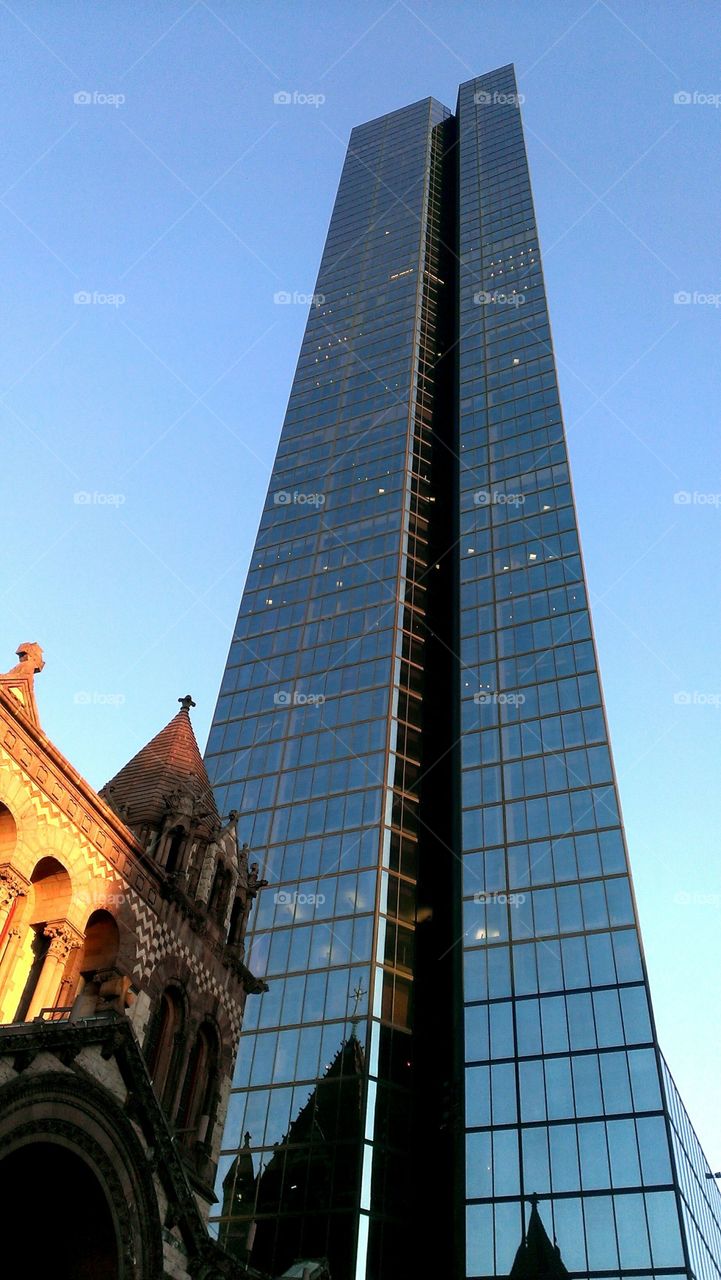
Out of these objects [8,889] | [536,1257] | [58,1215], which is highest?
[536,1257]

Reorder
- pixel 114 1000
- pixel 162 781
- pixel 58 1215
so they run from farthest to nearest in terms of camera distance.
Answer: pixel 162 781
pixel 114 1000
pixel 58 1215

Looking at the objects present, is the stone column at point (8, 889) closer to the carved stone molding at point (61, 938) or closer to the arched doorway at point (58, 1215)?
the carved stone molding at point (61, 938)

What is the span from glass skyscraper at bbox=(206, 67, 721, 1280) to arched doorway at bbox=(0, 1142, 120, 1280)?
2132 cm

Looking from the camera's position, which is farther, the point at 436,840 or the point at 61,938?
the point at 436,840

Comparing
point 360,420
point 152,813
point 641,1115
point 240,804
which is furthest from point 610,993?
point 360,420

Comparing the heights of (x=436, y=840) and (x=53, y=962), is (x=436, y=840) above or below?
above

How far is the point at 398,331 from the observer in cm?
10094

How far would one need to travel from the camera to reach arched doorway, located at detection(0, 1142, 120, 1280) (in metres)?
19.6

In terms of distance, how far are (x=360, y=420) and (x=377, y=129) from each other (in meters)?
62.9

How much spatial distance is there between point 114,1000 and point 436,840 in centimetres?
4694

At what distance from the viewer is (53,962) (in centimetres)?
2378

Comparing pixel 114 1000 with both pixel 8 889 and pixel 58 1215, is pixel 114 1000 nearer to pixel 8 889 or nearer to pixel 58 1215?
pixel 8 889

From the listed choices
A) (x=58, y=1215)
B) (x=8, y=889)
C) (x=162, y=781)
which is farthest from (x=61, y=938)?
(x=162, y=781)

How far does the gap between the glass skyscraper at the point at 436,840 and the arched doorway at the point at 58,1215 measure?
2132cm
